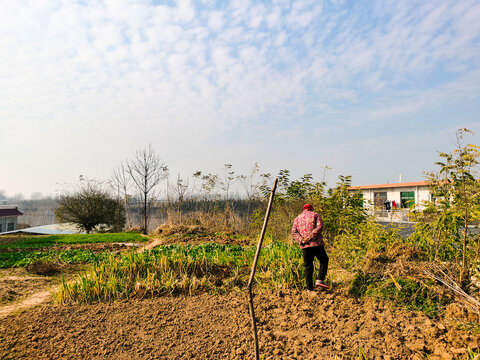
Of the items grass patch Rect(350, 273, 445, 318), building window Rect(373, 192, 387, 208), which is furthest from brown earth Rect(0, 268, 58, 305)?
building window Rect(373, 192, 387, 208)

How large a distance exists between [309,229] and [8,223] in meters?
35.7

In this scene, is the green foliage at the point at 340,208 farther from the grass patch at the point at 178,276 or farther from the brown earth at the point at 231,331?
the brown earth at the point at 231,331

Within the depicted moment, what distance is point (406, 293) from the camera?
4211 mm

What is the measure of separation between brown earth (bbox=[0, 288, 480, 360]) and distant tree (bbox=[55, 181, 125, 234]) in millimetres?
17954

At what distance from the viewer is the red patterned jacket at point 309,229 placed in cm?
498

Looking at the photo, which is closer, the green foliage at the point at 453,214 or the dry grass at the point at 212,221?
the green foliage at the point at 453,214

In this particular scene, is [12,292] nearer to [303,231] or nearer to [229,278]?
[229,278]

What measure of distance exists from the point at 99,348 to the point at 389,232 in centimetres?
460

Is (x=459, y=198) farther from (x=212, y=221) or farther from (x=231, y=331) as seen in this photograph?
(x=212, y=221)

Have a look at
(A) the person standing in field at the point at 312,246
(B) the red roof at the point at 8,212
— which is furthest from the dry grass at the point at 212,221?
(B) the red roof at the point at 8,212

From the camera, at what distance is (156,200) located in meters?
19.9

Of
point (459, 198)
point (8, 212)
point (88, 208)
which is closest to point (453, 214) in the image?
point (459, 198)

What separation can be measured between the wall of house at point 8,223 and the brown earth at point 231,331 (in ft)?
107

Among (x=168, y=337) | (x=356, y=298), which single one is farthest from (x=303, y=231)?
(x=168, y=337)
